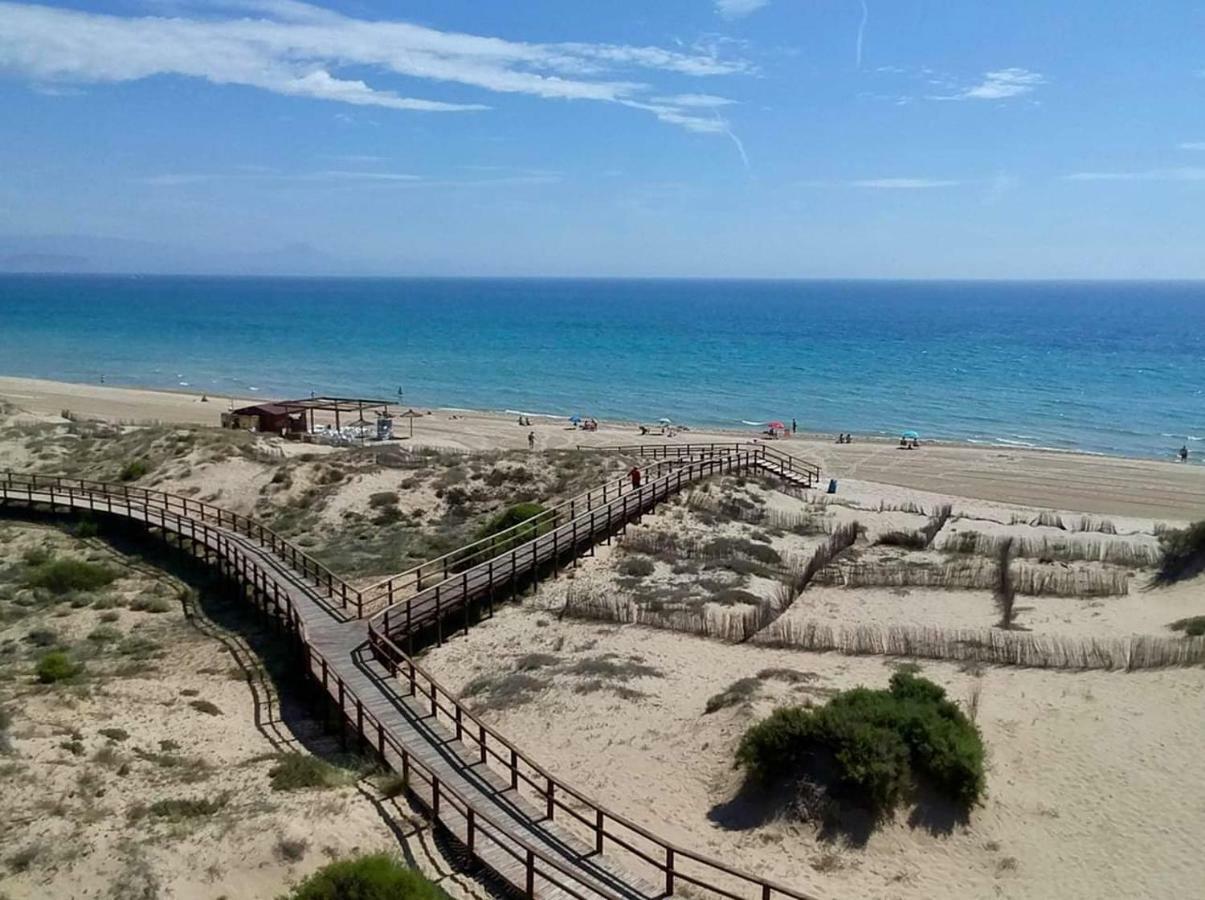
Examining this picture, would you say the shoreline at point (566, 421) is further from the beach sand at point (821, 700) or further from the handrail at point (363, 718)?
the beach sand at point (821, 700)

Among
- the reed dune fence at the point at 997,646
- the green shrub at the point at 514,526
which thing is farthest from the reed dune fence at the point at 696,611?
the green shrub at the point at 514,526

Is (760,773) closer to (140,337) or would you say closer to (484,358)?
(484,358)

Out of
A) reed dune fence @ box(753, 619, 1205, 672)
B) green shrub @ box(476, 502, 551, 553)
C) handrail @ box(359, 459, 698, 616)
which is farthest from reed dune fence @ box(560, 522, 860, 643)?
handrail @ box(359, 459, 698, 616)

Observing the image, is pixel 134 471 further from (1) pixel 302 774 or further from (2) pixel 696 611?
(1) pixel 302 774

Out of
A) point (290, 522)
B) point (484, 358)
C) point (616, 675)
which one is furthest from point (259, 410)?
point (484, 358)

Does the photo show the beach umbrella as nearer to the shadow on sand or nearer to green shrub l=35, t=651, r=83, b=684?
green shrub l=35, t=651, r=83, b=684

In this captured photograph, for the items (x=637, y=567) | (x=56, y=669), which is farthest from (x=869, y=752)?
(x=56, y=669)
